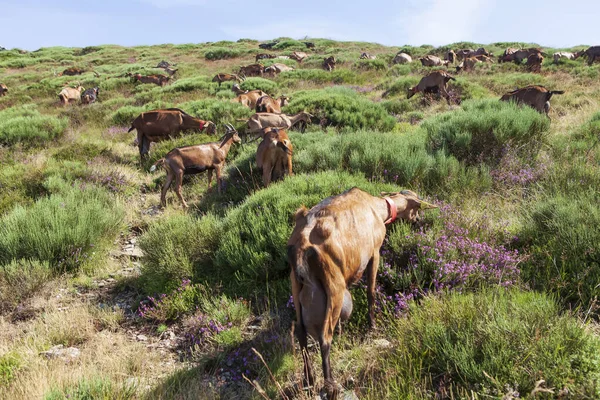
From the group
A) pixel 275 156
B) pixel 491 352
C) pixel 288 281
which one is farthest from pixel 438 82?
pixel 491 352

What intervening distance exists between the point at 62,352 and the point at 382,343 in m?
3.08

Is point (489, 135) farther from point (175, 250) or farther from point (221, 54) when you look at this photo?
point (221, 54)

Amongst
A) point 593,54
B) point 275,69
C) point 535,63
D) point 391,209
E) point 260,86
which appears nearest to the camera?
point 391,209

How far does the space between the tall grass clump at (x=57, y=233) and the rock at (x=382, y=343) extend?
169 inches

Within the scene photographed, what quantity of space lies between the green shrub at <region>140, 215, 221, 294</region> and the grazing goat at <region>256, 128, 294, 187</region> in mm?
1633

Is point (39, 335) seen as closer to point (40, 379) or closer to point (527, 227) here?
point (40, 379)

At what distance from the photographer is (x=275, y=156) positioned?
670 cm

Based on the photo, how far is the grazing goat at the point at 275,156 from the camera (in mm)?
6574

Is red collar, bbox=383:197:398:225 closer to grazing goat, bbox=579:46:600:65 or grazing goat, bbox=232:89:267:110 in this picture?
grazing goat, bbox=232:89:267:110

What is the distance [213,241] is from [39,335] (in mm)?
2185

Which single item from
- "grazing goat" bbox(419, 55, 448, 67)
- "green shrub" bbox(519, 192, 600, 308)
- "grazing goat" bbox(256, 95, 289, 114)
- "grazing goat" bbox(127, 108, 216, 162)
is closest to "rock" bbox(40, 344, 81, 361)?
"green shrub" bbox(519, 192, 600, 308)

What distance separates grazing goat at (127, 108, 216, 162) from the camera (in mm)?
10500

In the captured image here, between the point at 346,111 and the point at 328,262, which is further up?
the point at 346,111

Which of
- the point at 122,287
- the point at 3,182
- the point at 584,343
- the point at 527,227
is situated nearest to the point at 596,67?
the point at 527,227
